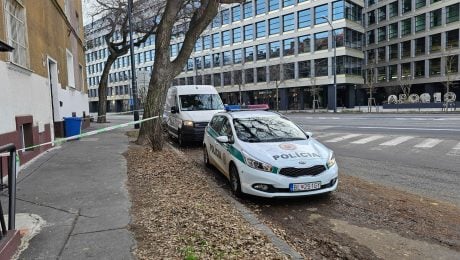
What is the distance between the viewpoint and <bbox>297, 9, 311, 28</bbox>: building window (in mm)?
53522

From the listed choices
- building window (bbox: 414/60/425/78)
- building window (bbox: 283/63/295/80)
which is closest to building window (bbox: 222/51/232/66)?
building window (bbox: 283/63/295/80)

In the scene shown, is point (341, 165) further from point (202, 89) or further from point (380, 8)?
point (380, 8)

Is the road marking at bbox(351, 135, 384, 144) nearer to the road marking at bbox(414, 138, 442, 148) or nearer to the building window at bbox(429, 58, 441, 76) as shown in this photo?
the road marking at bbox(414, 138, 442, 148)

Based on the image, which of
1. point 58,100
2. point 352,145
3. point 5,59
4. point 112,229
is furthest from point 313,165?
point 58,100

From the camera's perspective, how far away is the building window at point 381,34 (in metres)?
59.9

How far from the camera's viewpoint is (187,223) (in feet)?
16.4

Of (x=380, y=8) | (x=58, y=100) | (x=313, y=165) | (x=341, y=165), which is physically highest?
(x=380, y=8)

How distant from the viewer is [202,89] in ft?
49.8

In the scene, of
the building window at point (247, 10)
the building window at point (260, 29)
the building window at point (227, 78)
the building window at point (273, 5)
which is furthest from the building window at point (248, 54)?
the building window at point (273, 5)

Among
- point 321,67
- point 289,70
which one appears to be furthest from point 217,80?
point 321,67

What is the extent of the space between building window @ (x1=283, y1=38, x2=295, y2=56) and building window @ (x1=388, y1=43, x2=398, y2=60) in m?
15.9

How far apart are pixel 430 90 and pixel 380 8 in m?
15.4

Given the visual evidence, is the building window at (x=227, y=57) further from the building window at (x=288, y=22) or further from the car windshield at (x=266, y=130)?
the car windshield at (x=266, y=130)

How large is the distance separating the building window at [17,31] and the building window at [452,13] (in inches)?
2110
